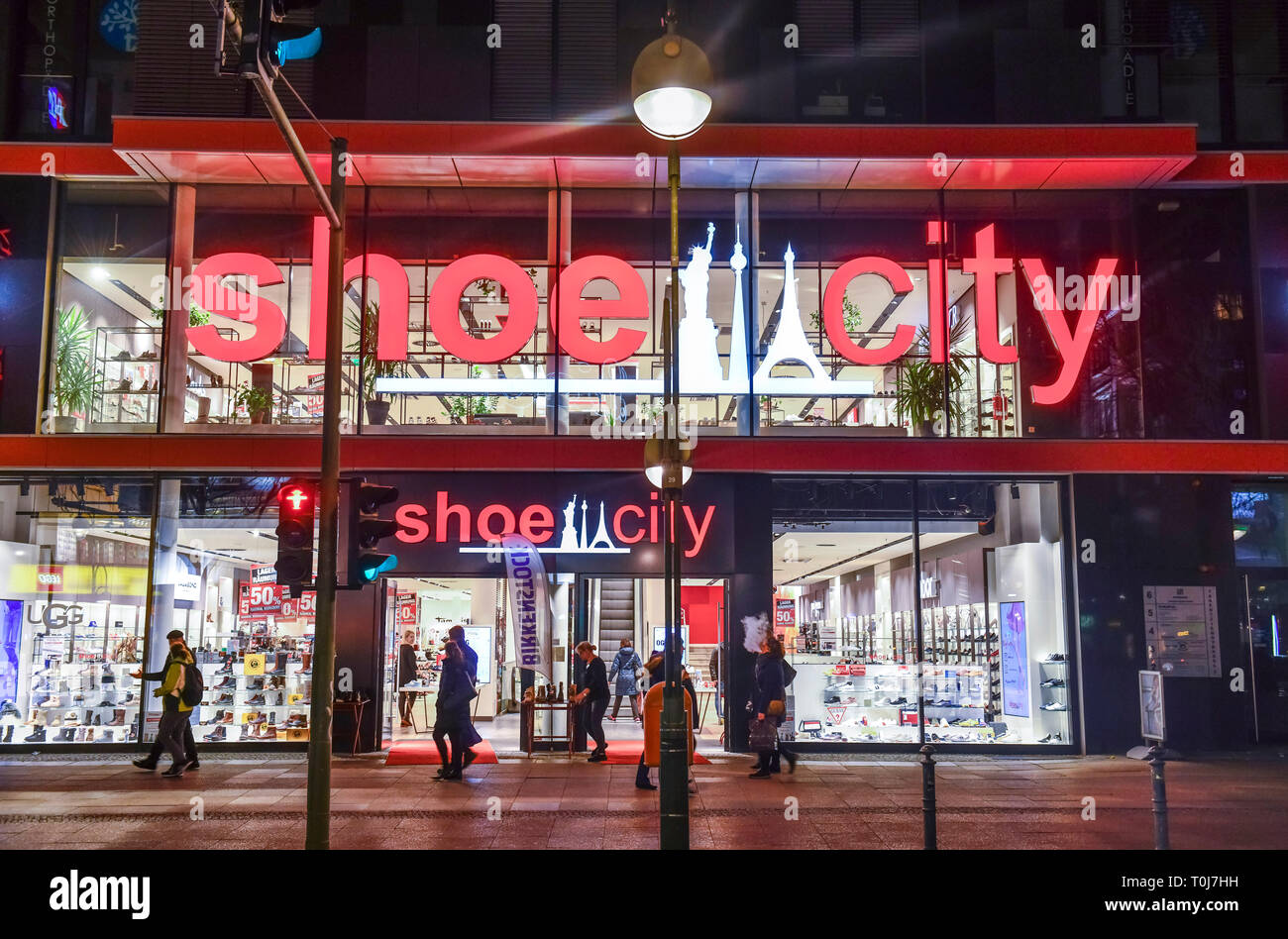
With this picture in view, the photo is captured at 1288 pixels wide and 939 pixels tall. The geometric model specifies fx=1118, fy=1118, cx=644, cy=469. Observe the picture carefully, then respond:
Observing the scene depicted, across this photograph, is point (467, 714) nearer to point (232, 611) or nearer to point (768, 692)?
point (768, 692)

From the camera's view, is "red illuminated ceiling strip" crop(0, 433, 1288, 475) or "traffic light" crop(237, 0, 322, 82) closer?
"traffic light" crop(237, 0, 322, 82)

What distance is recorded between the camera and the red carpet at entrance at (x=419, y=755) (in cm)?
1764

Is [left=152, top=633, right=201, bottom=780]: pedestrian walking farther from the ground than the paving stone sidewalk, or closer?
farther from the ground

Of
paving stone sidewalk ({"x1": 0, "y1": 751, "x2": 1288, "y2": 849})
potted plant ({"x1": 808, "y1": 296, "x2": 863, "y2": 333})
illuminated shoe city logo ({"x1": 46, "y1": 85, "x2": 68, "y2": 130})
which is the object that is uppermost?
illuminated shoe city logo ({"x1": 46, "y1": 85, "x2": 68, "y2": 130})

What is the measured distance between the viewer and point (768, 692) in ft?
53.8

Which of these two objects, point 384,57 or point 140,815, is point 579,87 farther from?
point 140,815

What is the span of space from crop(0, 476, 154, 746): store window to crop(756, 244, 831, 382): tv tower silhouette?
10.8 m

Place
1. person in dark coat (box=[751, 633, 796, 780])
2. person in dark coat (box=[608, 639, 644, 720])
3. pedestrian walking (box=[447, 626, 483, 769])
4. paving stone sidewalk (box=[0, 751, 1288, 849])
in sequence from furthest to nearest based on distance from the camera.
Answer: person in dark coat (box=[608, 639, 644, 720]) → person in dark coat (box=[751, 633, 796, 780]) → pedestrian walking (box=[447, 626, 483, 769]) → paving stone sidewalk (box=[0, 751, 1288, 849])

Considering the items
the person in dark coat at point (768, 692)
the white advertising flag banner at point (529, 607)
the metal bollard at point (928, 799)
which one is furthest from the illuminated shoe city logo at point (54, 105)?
the metal bollard at point (928, 799)

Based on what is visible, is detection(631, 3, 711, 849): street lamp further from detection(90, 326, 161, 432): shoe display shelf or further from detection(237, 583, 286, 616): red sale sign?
detection(90, 326, 161, 432): shoe display shelf

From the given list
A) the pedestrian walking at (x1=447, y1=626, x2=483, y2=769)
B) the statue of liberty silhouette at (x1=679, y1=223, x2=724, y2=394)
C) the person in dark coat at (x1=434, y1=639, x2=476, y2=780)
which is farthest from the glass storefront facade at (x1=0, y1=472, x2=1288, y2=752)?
the person in dark coat at (x1=434, y1=639, x2=476, y2=780)

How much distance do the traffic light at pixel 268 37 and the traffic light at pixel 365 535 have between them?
14.0ft

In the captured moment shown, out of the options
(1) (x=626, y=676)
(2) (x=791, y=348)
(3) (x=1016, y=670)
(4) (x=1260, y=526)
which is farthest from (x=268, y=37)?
(4) (x=1260, y=526)

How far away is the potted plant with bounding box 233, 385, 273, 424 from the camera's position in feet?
62.0
